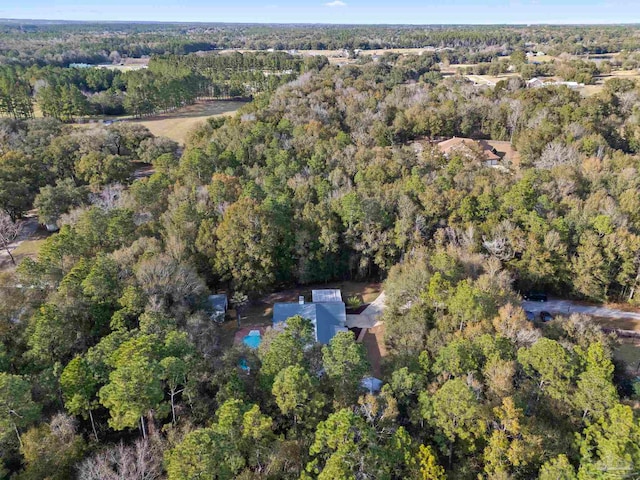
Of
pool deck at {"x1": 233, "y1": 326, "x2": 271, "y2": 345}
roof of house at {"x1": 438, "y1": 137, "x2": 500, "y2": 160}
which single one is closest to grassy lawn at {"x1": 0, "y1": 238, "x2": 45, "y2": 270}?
pool deck at {"x1": 233, "y1": 326, "x2": 271, "y2": 345}

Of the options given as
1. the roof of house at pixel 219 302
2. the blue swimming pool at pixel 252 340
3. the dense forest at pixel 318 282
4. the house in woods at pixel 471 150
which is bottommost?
the blue swimming pool at pixel 252 340

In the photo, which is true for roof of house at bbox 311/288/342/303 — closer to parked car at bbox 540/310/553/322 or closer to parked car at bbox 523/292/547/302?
parked car at bbox 540/310/553/322

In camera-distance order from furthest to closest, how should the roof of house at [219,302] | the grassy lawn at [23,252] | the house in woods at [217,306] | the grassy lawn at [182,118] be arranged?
the grassy lawn at [182,118] → the grassy lawn at [23,252] → the roof of house at [219,302] → the house in woods at [217,306]

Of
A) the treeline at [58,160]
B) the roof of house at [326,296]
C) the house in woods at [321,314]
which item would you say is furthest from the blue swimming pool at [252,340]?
the treeline at [58,160]

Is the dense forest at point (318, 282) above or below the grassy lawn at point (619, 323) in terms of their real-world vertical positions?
above

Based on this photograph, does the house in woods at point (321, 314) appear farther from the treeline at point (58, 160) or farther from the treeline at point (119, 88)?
the treeline at point (119, 88)

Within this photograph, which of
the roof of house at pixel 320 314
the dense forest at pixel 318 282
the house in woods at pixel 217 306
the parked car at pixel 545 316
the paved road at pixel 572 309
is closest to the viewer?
the dense forest at pixel 318 282

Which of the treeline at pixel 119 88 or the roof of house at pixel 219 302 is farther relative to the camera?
the treeline at pixel 119 88
